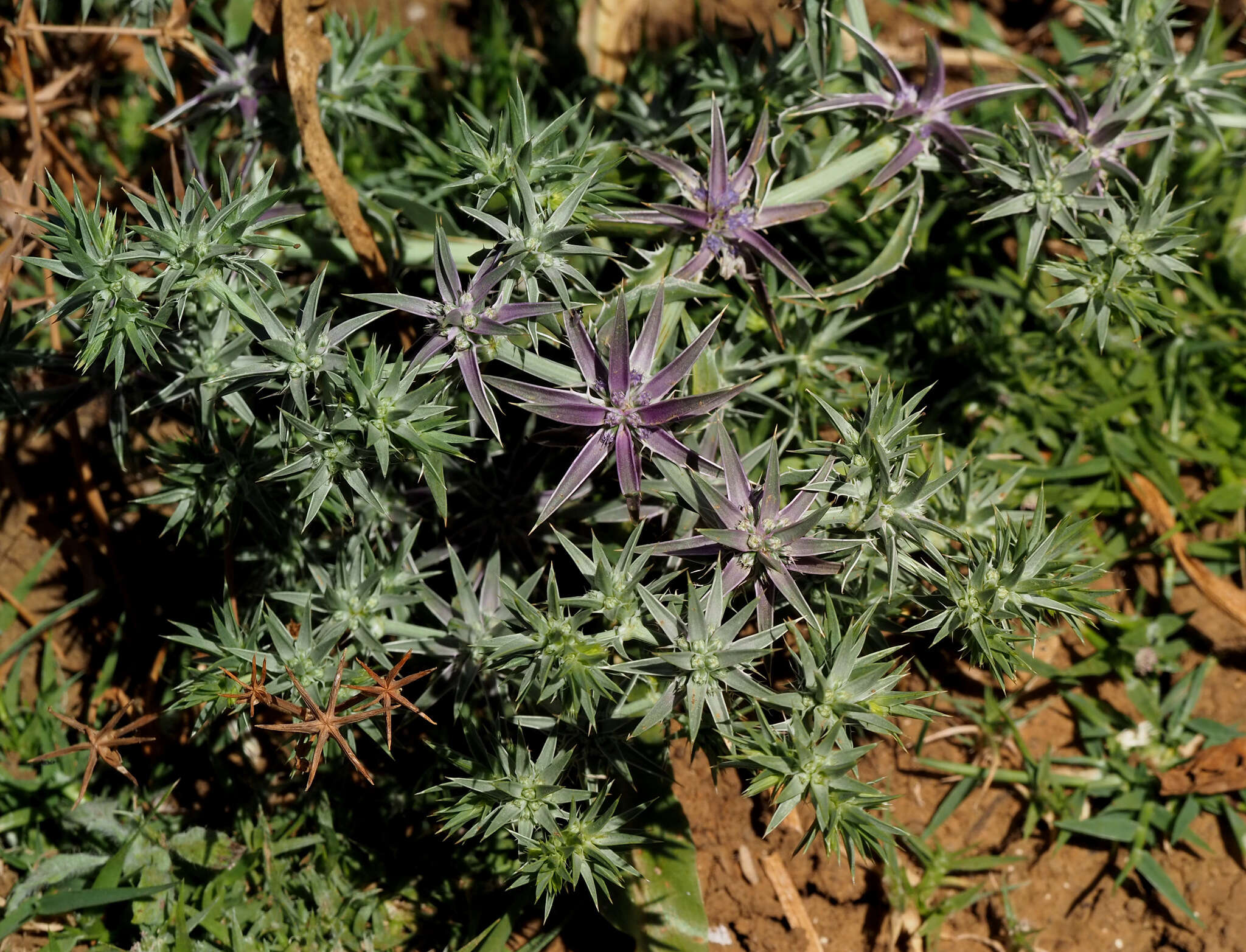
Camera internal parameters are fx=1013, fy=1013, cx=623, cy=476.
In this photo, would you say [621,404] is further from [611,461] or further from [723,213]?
[723,213]

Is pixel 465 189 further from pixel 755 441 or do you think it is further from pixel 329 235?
pixel 755 441

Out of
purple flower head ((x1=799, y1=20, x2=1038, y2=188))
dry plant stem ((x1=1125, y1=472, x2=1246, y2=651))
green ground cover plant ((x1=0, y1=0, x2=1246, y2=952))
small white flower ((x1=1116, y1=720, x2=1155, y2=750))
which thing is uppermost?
purple flower head ((x1=799, y1=20, x2=1038, y2=188))

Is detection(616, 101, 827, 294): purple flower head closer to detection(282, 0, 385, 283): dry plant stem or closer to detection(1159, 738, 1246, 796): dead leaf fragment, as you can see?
detection(282, 0, 385, 283): dry plant stem

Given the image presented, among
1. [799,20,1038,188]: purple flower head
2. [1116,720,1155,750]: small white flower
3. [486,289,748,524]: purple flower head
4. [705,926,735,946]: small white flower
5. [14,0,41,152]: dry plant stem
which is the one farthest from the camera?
[1116,720,1155,750]: small white flower

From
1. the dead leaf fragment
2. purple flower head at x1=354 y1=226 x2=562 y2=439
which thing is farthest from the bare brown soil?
purple flower head at x1=354 y1=226 x2=562 y2=439

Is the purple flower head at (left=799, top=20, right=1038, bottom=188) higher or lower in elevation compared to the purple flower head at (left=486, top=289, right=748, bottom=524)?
higher

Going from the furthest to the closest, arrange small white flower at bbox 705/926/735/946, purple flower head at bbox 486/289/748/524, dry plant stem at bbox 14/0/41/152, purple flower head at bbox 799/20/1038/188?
dry plant stem at bbox 14/0/41/152 → small white flower at bbox 705/926/735/946 → purple flower head at bbox 799/20/1038/188 → purple flower head at bbox 486/289/748/524

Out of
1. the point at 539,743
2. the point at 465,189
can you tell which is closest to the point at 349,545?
the point at 539,743


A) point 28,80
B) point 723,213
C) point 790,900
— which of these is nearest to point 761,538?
point 723,213
